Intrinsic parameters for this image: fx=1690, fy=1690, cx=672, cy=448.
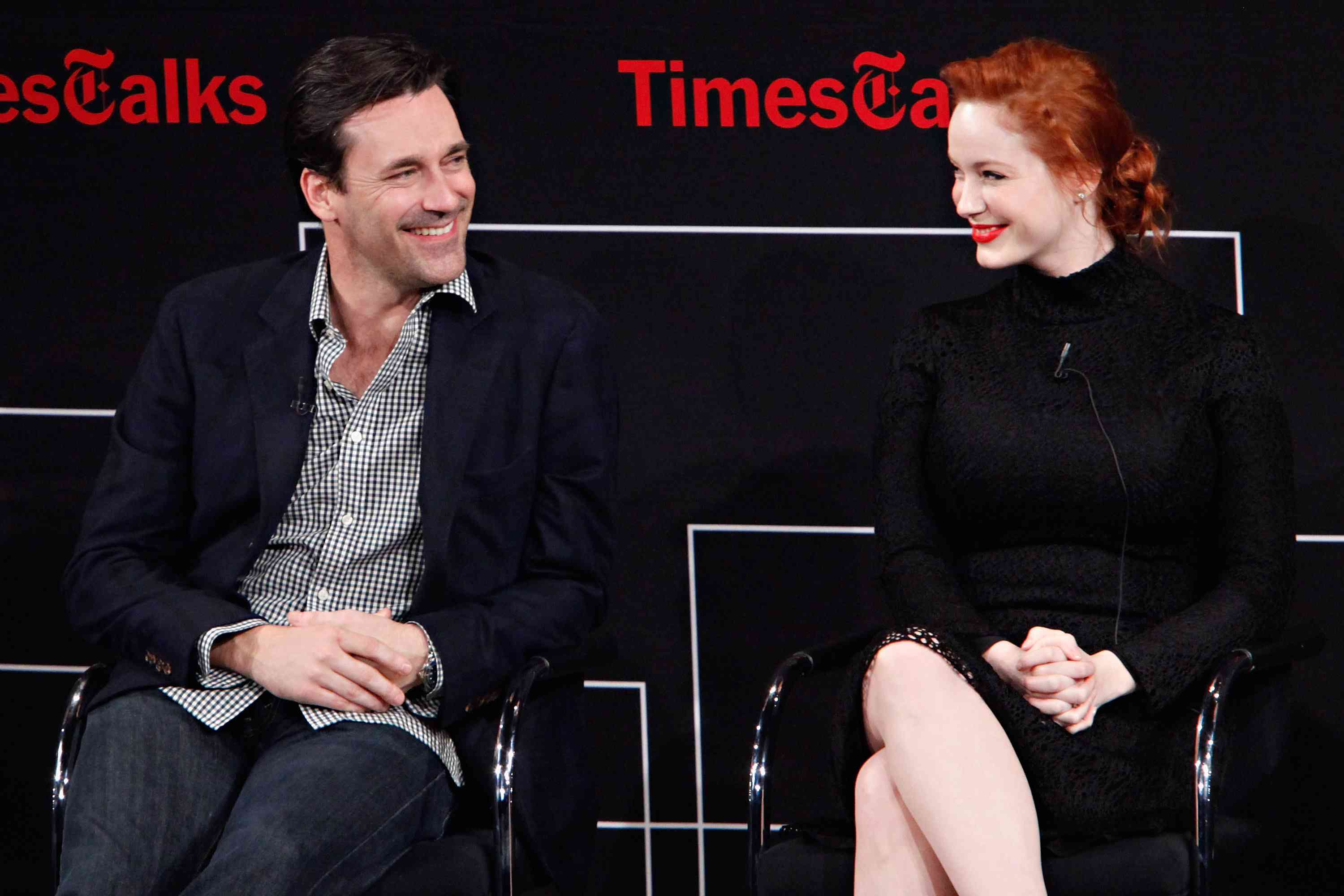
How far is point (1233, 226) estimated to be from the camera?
10.7 ft

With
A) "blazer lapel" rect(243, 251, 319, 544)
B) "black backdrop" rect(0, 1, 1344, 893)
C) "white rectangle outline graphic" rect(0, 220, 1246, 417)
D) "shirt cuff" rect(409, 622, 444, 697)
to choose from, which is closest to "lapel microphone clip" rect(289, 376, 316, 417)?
"blazer lapel" rect(243, 251, 319, 544)

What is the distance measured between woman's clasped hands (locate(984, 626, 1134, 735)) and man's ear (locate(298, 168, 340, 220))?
1.26 metres

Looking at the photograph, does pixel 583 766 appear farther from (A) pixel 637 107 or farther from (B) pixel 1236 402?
(A) pixel 637 107

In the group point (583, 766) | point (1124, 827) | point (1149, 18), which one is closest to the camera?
point (1124, 827)

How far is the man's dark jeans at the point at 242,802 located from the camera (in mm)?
2207

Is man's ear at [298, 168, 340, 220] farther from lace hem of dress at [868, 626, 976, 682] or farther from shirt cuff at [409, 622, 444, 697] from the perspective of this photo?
lace hem of dress at [868, 626, 976, 682]

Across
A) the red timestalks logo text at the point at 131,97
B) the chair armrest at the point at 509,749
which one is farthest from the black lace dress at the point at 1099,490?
the red timestalks logo text at the point at 131,97

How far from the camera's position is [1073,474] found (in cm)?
261

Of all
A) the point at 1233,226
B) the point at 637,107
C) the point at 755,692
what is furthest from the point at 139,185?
the point at 1233,226

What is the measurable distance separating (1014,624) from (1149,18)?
51.5 inches

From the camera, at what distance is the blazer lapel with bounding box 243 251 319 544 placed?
8.55 ft

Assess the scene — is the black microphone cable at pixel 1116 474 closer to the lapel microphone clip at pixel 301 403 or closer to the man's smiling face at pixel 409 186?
the man's smiling face at pixel 409 186

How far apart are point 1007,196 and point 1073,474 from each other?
44 cm

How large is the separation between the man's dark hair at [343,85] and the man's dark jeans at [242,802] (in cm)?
86
